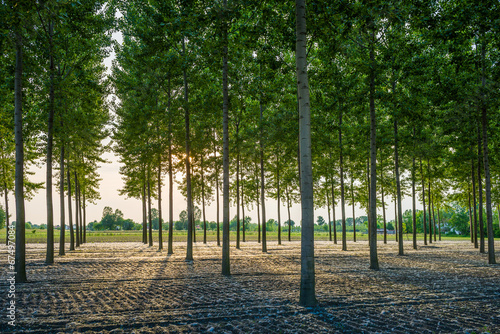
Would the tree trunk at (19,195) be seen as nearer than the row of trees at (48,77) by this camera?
No

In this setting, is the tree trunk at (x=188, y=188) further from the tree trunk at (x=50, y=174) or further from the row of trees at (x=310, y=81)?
the tree trunk at (x=50, y=174)

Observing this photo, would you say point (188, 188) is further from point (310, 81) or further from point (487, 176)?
point (487, 176)

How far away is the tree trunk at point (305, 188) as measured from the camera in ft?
28.0

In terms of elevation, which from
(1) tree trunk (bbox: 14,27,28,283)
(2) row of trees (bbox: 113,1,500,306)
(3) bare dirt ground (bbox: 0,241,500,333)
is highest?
(2) row of trees (bbox: 113,1,500,306)

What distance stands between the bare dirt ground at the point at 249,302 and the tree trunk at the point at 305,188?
0.53m

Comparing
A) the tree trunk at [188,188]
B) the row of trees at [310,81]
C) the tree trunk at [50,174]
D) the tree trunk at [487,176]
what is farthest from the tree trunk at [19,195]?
the tree trunk at [487,176]

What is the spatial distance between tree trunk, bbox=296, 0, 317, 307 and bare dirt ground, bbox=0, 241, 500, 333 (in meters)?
0.53

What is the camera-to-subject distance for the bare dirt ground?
6828 millimetres

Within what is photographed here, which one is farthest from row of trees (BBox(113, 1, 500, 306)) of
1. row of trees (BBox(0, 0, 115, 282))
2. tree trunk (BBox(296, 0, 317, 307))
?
row of trees (BBox(0, 0, 115, 282))

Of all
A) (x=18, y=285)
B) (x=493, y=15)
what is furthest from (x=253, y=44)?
(x=18, y=285)

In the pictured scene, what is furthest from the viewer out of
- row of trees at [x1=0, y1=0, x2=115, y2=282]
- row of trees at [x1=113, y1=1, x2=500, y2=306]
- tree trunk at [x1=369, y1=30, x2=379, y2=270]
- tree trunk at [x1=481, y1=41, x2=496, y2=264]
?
tree trunk at [x1=481, y1=41, x2=496, y2=264]

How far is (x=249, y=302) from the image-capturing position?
9055mm

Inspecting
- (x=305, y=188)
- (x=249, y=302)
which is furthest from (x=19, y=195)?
(x=305, y=188)

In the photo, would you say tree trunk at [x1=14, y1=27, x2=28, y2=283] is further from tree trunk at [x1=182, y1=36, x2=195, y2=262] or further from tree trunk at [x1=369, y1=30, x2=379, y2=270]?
tree trunk at [x1=369, y1=30, x2=379, y2=270]
